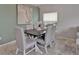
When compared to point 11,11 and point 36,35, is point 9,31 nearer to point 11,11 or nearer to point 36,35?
point 11,11

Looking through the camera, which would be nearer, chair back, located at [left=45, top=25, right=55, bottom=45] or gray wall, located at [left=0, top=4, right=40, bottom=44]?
gray wall, located at [left=0, top=4, right=40, bottom=44]

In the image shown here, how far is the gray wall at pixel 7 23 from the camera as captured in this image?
2678 mm

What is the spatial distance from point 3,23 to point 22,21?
1.45 ft

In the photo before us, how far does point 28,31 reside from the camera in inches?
109

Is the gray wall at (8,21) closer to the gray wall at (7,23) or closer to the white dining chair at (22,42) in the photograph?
the gray wall at (7,23)

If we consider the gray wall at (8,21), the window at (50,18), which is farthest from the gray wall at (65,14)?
the gray wall at (8,21)

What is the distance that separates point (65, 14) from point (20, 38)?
1.18m

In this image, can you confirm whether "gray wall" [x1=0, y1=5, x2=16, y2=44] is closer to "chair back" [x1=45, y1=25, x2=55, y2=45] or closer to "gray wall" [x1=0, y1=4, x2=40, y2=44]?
"gray wall" [x1=0, y1=4, x2=40, y2=44]

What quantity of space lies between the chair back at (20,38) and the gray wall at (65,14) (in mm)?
643

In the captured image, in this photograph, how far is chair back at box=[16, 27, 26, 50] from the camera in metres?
2.68

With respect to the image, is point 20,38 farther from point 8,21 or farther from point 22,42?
point 8,21

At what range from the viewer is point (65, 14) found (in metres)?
2.71

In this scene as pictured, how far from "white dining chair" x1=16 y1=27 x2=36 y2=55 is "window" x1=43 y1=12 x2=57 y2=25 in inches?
23.1

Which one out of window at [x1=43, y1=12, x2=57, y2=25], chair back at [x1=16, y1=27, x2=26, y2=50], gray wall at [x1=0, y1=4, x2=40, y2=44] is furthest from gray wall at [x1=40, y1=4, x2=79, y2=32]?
chair back at [x1=16, y1=27, x2=26, y2=50]
